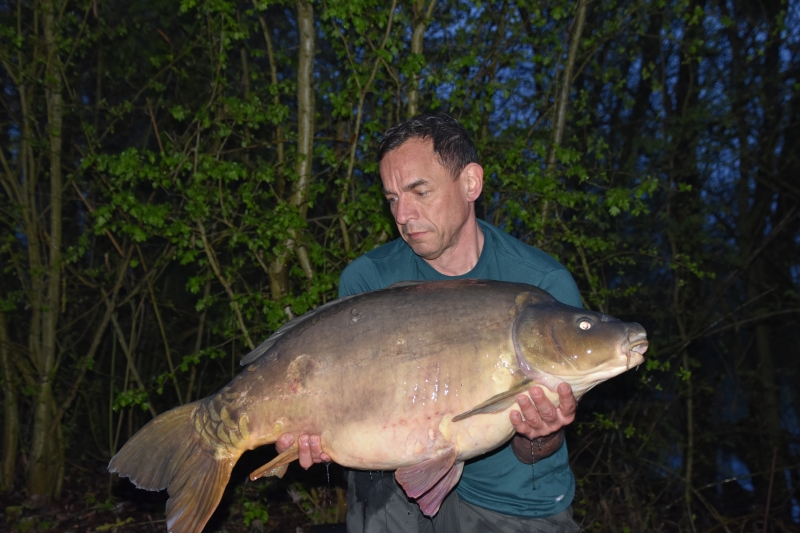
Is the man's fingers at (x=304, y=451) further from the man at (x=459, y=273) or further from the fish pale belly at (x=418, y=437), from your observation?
the man at (x=459, y=273)

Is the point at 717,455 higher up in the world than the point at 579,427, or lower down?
lower down

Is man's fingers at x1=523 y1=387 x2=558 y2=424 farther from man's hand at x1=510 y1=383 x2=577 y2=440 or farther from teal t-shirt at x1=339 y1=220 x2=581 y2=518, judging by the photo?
teal t-shirt at x1=339 y1=220 x2=581 y2=518

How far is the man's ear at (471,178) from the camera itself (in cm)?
217

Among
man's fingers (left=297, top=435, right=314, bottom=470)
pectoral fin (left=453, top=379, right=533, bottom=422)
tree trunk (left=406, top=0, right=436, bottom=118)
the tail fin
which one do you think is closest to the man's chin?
pectoral fin (left=453, top=379, right=533, bottom=422)

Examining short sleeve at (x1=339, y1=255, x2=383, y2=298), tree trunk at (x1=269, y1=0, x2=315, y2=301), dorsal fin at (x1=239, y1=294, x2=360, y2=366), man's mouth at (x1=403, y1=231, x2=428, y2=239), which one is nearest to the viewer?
dorsal fin at (x1=239, y1=294, x2=360, y2=366)

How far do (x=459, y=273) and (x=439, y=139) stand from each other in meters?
0.42

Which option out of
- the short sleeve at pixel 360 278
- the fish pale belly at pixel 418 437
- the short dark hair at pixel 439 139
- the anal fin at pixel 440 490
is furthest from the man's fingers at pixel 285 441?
the short dark hair at pixel 439 139

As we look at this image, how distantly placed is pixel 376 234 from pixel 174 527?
1.97 m

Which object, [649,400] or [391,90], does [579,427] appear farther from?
[391,90]

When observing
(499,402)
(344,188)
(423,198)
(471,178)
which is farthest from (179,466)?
(344,188)

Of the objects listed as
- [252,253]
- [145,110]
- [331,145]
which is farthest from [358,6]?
[145,110]

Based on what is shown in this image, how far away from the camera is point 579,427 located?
13.1 ft

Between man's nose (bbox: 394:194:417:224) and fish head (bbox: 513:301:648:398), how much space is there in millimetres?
488

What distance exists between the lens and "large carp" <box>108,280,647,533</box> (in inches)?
68.0
